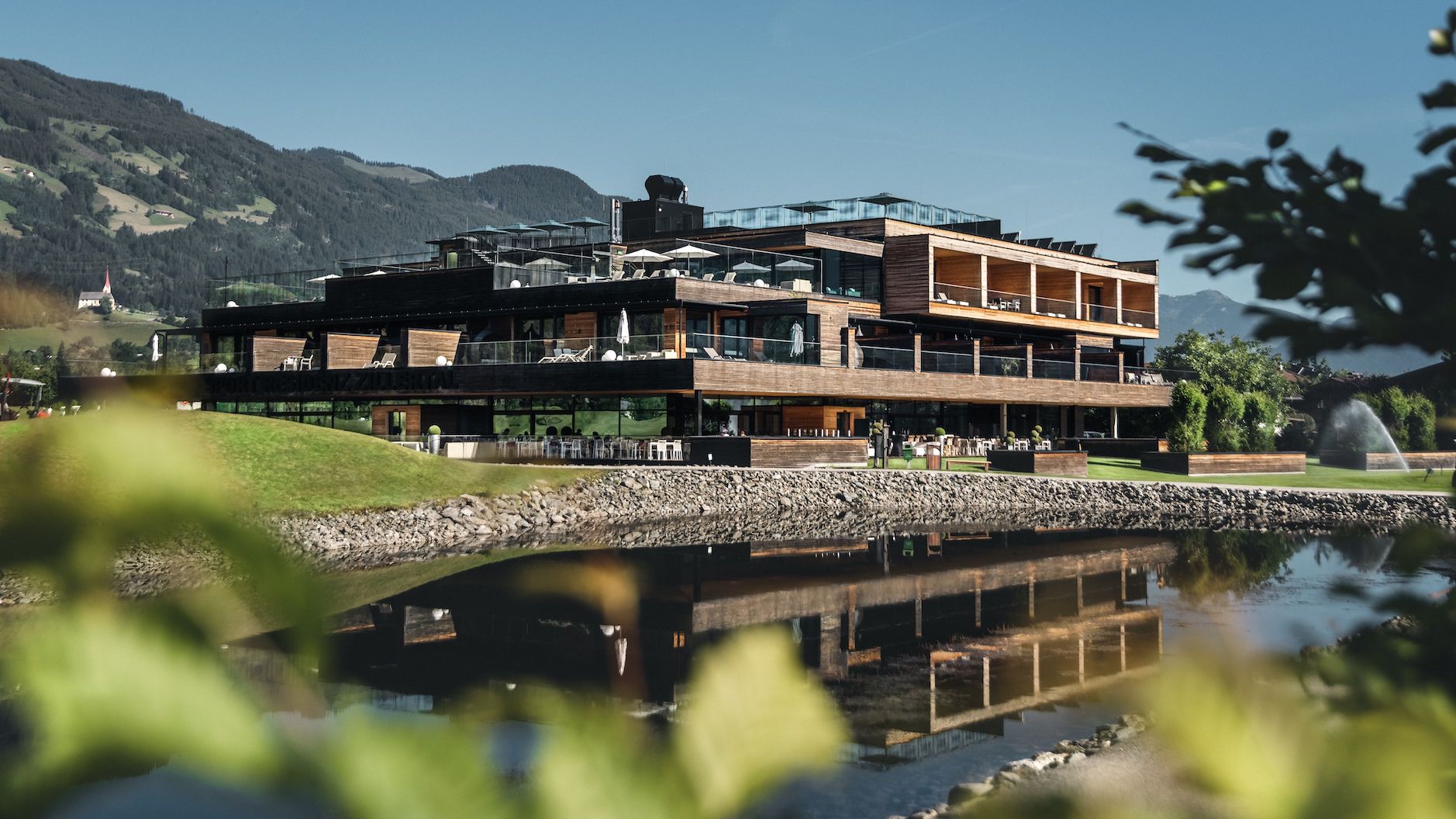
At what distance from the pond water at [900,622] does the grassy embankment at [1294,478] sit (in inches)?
400

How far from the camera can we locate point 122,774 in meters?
0.84

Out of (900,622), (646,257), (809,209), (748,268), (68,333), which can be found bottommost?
(900,622)

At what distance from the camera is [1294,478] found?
4694cm

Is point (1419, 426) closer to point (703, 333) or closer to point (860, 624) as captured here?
point (703, 333)

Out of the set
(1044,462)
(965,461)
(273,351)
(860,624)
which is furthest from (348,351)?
(860,624)

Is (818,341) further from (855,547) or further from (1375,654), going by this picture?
(1375,654)

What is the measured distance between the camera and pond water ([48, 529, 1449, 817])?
1373cm

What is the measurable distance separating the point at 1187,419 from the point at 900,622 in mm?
34100

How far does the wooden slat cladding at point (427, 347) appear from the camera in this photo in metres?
49.5

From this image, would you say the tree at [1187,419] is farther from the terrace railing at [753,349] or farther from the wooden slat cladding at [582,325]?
the wooden slat cladding at [582,325]

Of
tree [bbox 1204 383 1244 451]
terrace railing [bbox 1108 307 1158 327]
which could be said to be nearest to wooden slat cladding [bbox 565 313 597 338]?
tree [bbox 1204 383 1244 451]

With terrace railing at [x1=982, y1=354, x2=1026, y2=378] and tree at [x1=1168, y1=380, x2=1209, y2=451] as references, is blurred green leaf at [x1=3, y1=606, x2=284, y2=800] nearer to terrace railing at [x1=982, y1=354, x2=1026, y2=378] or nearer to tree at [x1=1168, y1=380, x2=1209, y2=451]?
tree at [x1=1168, y1=380, x2=1209, y2=451]

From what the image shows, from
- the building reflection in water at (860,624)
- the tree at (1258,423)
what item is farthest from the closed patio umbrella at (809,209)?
the building reflection in water at (860,624)

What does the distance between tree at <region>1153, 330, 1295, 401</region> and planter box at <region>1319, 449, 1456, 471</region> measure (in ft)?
52.0
